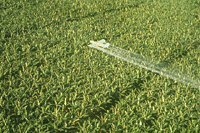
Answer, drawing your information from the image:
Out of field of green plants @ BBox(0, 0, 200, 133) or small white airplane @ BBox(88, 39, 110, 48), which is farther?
small white airplane @ BBox(88, 39, 110, 48)

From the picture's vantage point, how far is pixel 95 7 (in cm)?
704

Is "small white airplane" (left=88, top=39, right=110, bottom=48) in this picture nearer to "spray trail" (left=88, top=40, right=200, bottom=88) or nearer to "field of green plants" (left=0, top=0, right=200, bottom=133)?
"spray trail" (left=88, top=40, right=200, bottom=88)

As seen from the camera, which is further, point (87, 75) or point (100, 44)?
point (100, 44)

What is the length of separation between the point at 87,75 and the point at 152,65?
1.34 metres

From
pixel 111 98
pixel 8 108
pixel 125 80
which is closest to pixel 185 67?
pixel 125 80

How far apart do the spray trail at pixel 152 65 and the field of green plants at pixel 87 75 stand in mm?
150

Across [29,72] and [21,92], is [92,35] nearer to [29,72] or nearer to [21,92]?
[29,72]

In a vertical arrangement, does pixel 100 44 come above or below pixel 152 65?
above

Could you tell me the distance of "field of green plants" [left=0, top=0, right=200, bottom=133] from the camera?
2730 mm

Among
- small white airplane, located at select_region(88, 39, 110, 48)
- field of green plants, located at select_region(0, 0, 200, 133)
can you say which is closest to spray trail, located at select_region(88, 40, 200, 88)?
small white airplane, located at select_region(88, 39, 110, 48)

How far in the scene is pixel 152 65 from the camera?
161 inches

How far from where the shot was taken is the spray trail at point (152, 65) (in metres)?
3.75

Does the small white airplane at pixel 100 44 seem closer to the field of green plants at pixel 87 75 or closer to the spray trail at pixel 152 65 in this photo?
the spray trail at pixel 152 65

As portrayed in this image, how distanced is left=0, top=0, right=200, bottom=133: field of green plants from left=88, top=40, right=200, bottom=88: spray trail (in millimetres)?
150
